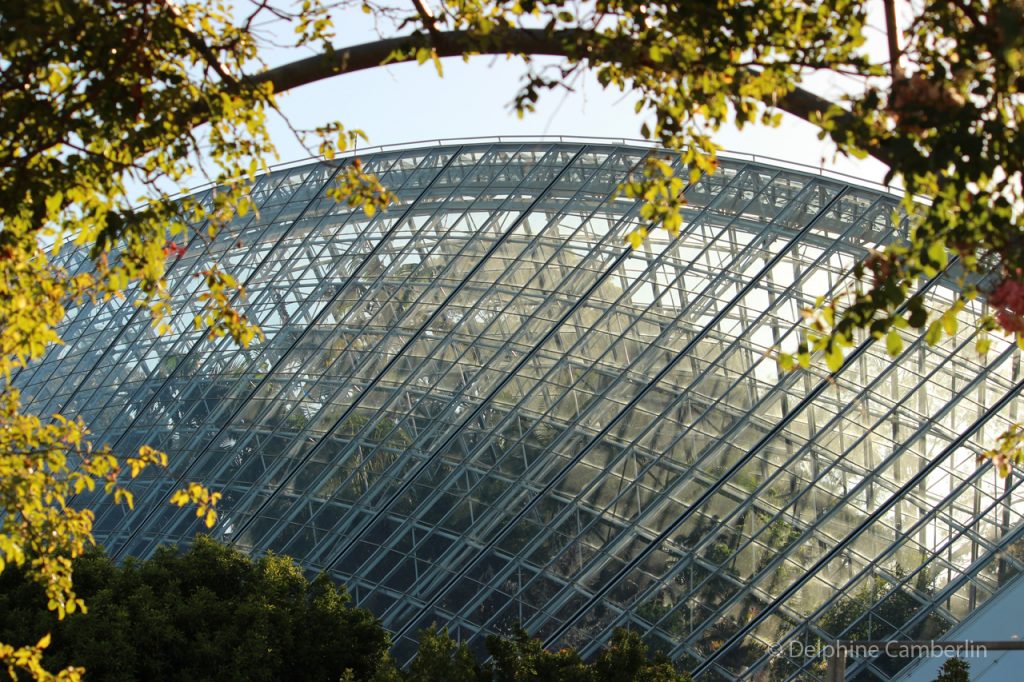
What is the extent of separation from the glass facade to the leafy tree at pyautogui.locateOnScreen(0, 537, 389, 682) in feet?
10.3

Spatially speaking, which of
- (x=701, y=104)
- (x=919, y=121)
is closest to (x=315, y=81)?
(x=701, y=104)

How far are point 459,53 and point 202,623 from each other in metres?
16.7

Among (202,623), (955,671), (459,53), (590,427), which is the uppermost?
(590,427)

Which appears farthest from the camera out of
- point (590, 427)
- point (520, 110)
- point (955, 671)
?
point (590, 427)

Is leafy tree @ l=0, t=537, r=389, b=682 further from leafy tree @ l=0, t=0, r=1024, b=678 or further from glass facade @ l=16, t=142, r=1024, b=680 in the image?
leafy tree @ l=0, t=0, r=1024, b=678

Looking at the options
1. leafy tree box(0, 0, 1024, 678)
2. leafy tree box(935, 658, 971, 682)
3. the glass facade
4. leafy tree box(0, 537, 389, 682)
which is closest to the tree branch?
leafy tree box(0, 0, 1024, 678)

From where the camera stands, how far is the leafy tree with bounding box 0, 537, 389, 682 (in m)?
21.5

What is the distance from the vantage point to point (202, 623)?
22.3m

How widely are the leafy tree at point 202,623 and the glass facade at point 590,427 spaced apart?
10.3 ft

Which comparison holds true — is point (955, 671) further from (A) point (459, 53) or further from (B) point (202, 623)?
(A) point (459, 53)

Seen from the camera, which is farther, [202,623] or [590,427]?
[590,427]

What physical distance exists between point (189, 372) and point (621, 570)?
15052 millimetres

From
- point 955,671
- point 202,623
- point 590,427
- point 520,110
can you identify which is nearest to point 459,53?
point 520,110

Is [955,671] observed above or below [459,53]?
above
